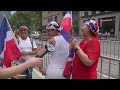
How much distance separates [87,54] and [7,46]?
1007mm

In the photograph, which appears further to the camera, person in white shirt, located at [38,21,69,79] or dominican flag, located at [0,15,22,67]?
person in white shirt, located at [38,21,69,79]

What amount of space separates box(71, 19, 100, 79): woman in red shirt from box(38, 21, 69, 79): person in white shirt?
252mm

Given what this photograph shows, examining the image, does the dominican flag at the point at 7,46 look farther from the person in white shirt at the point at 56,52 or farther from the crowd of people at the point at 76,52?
the person in white shirt at the point at 56,52

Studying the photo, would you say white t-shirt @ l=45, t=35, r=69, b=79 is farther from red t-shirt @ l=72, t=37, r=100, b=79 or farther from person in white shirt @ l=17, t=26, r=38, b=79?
person in white shirt @ l=17, t=26, r=38, b=79

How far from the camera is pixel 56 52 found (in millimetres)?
3936

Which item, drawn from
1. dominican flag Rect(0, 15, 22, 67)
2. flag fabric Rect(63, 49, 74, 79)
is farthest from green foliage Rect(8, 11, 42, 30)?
dominican flag Rect(0, 15, 22, 67)

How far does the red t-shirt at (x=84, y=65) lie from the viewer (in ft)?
11.7

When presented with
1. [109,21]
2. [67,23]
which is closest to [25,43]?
[67,23]

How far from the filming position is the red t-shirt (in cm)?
355

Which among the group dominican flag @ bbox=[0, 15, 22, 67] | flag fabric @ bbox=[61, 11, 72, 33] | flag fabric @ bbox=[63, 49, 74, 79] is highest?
flag fabric @ bbox=[61, 11, 72, 33]

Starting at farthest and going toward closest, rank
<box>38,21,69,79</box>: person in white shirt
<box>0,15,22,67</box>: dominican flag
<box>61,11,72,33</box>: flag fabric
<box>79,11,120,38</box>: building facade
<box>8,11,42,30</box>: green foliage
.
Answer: <box>8,11,42,30</box>: green foliage
<box>79,11,120,38</box>: building facade
<box>61,11,72,33</box>: flag fabric
<box>38,21,69,79</box>: person in white shirt
<box>0,15,22,67</box>: dominican flag
